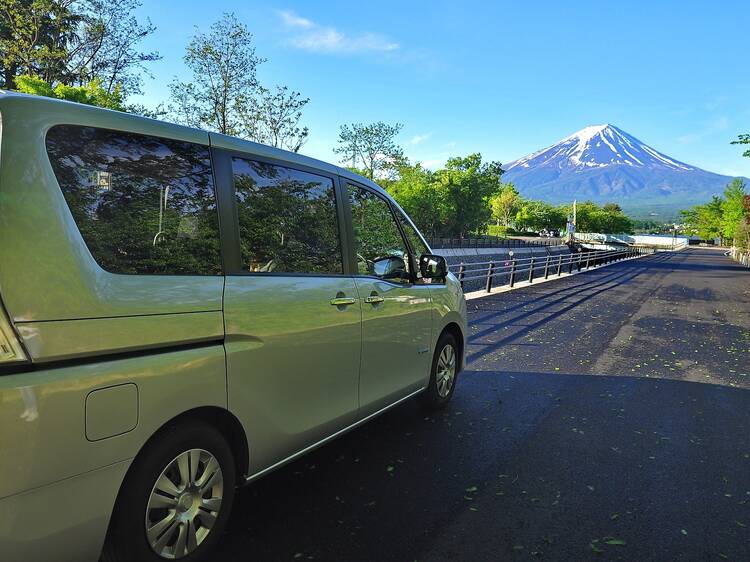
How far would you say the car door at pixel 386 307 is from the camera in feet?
11.3

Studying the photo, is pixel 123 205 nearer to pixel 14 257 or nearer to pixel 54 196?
pixel 54 196

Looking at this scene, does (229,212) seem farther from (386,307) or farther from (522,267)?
(522,267)

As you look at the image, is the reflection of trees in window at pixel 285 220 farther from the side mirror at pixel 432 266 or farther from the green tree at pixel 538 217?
the green tree at pixel 538 217

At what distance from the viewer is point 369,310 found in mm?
3398

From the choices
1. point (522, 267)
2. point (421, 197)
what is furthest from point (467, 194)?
point (522, 267)

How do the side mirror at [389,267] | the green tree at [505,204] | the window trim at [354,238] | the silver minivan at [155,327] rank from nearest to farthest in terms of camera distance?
1. the silver minivan at [155,327]
2. the window trim at [354,238]
3. the side mirror at [389,267]
4. the green tree at [505,204]

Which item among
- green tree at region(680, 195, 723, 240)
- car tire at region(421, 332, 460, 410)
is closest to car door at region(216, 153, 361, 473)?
car tire at region(421, 332, 460, 410)

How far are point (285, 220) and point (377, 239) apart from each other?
1.12m

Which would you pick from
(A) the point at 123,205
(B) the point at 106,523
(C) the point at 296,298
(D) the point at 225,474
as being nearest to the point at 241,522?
(D) the point at 225,474

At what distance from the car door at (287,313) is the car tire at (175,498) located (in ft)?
0.68

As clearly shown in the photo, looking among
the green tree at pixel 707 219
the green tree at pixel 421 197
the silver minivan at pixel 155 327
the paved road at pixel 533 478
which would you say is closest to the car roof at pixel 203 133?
the silver minivan at pixel 155 327

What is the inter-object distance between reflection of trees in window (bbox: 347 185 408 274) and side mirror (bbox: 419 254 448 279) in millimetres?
236

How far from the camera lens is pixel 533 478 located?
11.3 ft

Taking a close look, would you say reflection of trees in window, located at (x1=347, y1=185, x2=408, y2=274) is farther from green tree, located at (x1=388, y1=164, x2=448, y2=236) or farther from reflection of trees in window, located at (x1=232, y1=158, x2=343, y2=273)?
green tree, located at (x1=388, y1=164, x2=448, y2=236)
